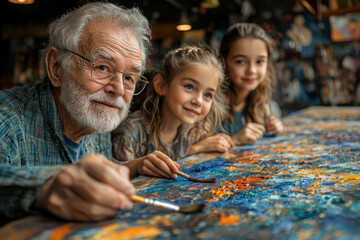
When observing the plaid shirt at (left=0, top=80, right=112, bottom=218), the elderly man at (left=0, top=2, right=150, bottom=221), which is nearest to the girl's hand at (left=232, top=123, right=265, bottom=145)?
the elderly man at (left=0, top=2, right=150, bottom=221)

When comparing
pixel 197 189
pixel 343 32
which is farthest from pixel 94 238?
pixel 343 32

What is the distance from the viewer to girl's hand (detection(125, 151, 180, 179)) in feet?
3.53

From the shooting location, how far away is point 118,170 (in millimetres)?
661

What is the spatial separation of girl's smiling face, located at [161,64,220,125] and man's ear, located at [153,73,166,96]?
0.09m

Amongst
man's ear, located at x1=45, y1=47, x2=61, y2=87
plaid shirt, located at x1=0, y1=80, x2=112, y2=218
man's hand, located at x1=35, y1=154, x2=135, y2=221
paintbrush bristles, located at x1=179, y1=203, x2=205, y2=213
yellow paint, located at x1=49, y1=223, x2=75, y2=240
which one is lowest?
paintbrush bristles, located at x1=179, y1=203, x2=205, y2=213

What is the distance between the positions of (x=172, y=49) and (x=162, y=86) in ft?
0.97

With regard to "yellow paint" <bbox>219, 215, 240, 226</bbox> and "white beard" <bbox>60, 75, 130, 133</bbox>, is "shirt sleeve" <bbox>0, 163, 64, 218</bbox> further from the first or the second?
"white beard" <bbox>60, 75, 130, 133</bbox>

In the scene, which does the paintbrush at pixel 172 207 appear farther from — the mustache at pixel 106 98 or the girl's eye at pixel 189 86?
the girl's eye at pixel 189 86

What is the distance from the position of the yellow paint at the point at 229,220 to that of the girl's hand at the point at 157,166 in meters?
0.42

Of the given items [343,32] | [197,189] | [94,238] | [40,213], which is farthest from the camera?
[343,32]

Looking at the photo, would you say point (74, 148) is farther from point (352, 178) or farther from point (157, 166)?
point (352, 178)

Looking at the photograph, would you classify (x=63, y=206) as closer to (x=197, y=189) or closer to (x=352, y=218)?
(x=197, y=189)

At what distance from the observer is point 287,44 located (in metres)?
5.20

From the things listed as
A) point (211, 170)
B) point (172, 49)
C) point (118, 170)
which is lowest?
point (211, 170)
